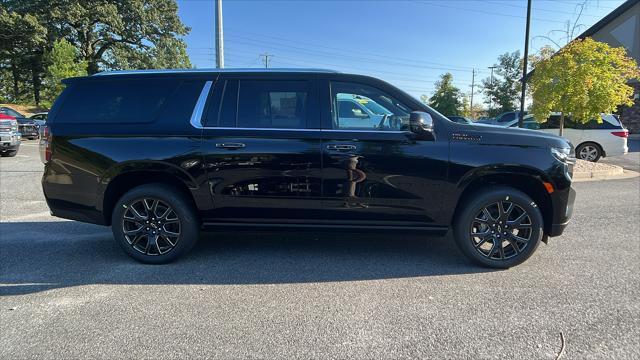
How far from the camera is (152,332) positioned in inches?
115

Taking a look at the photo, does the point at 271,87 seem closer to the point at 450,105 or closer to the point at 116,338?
the point at 116,338

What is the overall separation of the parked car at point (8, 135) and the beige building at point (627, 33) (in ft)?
105

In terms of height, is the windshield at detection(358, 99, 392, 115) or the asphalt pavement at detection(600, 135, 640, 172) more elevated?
the windshield at detection(358, 99, 392, 115)

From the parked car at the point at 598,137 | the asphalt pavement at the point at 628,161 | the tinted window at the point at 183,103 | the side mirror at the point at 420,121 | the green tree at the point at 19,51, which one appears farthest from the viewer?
the green tree at the point at 19,51

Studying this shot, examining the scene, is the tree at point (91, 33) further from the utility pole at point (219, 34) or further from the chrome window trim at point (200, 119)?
the chrome window trim at point (200, 119)

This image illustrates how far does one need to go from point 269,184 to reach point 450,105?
56099 mm

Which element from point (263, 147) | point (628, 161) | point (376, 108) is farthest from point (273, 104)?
point (628, 161)

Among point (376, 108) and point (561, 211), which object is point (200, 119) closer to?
point (376, 108)

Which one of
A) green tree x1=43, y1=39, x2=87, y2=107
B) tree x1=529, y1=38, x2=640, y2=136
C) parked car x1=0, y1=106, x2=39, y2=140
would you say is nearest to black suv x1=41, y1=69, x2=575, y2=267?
tree x1=529, y1=38, x2=640, y2=136

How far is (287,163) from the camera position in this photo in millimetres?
3971

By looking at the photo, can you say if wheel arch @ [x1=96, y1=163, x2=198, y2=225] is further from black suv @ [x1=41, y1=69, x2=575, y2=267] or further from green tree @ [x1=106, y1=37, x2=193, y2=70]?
green tree @ [x1=106, y1=37, x2=193, y2=70]

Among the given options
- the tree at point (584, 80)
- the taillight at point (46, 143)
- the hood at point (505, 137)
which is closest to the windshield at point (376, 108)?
the hood at point (505, 137)

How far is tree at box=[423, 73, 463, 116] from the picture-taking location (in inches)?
2188

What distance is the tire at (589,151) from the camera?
12398 mm
